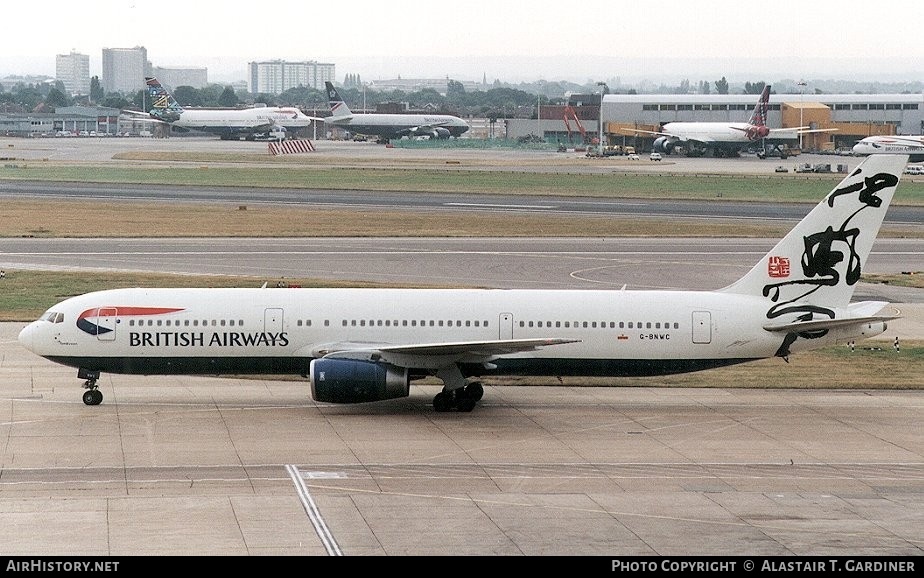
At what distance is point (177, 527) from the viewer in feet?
85.8

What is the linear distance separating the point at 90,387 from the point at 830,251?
23.6 m

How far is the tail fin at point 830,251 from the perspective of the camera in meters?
39.5

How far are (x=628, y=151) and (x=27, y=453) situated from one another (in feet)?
533

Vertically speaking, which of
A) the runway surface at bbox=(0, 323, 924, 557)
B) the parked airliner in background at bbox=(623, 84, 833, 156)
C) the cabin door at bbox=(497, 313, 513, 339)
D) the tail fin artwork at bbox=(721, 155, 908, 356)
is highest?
the parked airliner in background at bbox=(623, 84, 833, 156)

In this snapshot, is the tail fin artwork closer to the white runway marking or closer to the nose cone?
the white runway marking

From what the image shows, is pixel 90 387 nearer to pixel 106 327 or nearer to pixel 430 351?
pixel 106 327

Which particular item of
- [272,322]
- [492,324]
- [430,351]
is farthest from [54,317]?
[492,324]

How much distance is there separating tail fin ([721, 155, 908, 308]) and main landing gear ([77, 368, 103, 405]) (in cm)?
2087

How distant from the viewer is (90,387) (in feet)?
130

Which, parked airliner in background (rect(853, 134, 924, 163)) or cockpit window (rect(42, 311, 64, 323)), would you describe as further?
parked airliner in background (rect(853, 134, 924, 163))

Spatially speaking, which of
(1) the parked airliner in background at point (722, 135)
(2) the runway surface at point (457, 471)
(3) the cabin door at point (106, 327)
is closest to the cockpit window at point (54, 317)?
(3) the cabin door at point (106, 327)

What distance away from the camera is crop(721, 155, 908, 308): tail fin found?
130ft

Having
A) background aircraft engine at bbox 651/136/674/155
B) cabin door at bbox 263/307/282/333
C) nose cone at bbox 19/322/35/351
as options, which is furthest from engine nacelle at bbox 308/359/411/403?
background aircraft engine at bbox 651/136/674/155

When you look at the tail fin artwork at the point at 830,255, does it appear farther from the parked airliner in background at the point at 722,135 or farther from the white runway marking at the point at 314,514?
the parked airliner in background at the point at 722,135
